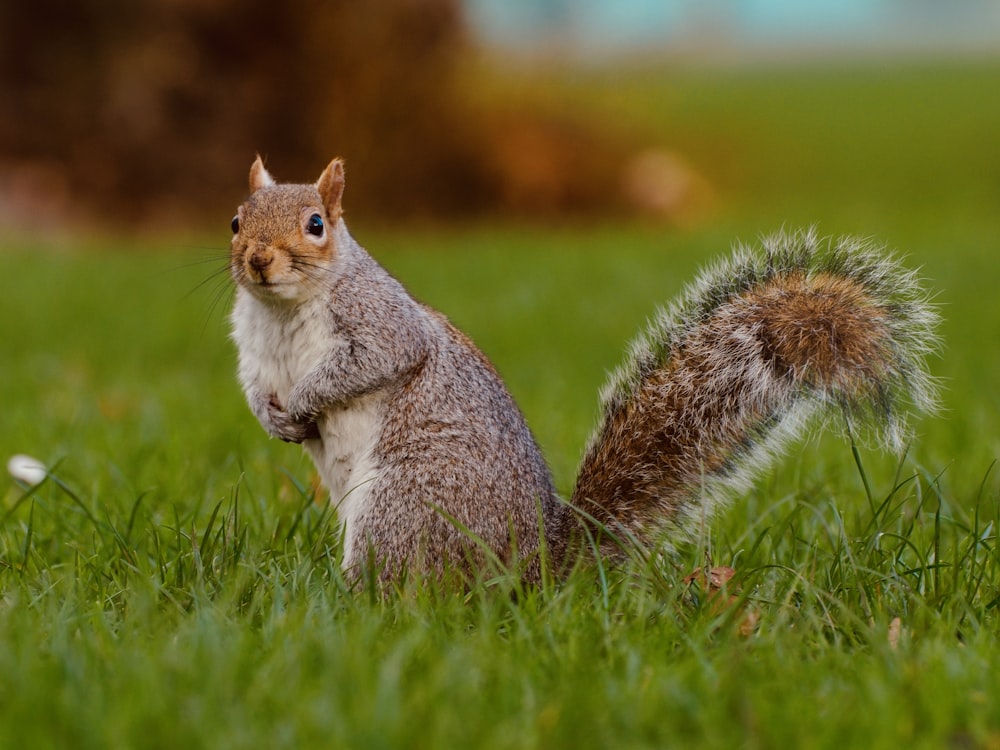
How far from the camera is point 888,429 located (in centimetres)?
233

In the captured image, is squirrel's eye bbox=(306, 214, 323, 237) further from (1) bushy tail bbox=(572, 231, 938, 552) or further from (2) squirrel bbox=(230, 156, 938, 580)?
(1) bushy tail bbox=(572, 231, 938, 552)

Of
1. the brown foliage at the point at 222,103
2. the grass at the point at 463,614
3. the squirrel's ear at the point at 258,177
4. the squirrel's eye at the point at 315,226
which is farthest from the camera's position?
the brown foliage at the point at 222,103

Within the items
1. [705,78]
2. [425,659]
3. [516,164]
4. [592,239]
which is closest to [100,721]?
[425,659]

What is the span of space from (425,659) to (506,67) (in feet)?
44.1

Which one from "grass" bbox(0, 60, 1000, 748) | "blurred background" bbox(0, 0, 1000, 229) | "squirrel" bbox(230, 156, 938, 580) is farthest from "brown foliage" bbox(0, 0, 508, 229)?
"squirrel" bbox(230, 156, 938, 580)

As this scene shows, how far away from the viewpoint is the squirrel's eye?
2.47 m

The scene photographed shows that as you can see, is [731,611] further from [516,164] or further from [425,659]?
[516,164]

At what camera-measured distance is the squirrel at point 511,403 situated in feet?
7.70

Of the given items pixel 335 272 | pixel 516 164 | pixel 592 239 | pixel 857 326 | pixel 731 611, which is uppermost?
pixel 516 164

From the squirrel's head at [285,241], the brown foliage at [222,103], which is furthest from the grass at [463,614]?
the brown foliage at [222,103]

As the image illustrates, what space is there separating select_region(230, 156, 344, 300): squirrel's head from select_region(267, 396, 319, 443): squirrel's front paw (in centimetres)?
23

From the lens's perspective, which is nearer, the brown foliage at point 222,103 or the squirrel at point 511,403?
the squirrel at point 511,403

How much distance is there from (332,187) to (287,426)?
49 cm

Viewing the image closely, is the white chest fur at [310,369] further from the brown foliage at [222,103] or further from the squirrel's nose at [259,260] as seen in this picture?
the brown foliage at [222,103]
